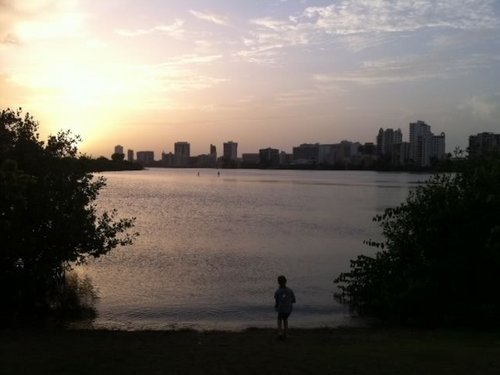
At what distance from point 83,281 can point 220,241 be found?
52.8 feet

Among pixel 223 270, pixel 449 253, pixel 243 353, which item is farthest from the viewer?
pixel 223 270

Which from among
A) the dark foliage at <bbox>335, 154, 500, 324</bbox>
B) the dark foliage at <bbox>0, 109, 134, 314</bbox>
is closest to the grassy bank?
the dark foliage at <bbox>335, 154, 500, 324</bbox>

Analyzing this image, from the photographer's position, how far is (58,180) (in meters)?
21.2

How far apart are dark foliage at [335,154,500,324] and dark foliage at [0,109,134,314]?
1121cm

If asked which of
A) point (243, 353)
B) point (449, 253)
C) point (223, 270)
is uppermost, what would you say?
point (449, 253)

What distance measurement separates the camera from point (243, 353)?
12.5 m

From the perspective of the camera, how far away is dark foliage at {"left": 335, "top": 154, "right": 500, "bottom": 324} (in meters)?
18.4

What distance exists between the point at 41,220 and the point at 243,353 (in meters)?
10.9

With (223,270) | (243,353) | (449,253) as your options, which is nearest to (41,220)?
(243,353)

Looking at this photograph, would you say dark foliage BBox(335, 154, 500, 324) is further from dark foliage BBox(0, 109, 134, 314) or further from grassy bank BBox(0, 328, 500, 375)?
dark foliage BBox(0, 109, 134, 314)

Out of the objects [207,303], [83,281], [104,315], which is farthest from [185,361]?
[83,281]

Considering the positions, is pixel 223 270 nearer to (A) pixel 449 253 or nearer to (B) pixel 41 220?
(B) pixel 41 220

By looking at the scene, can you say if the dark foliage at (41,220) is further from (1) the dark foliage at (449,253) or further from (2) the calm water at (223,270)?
(1) the dark foliage at (449,253)

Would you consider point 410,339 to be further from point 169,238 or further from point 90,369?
point 169,238
